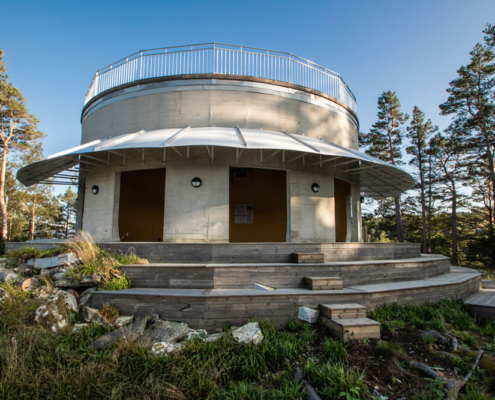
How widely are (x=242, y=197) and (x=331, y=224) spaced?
3.98 meters

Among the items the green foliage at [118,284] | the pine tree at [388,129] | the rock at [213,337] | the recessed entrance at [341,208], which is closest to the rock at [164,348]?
the rock at [213,337]

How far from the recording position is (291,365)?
3502 mm

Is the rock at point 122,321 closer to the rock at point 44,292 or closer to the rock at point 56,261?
the rock at point 44,292

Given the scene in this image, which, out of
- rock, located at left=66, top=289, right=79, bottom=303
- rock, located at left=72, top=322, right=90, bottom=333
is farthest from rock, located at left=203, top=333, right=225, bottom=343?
rock, located at left=66, top=289, right=79, bottom=303

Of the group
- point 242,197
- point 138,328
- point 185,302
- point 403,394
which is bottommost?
point 403,394

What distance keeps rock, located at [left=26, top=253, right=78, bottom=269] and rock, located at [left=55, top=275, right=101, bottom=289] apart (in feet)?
1.91

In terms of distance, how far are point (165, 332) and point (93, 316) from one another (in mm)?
1241

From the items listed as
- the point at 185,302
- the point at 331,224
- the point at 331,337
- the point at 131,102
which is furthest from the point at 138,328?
the point at 131,102

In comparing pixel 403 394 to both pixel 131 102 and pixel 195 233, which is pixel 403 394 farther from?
pixel 131 102

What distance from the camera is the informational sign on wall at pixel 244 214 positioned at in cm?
1160

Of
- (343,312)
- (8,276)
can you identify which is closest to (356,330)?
(343,312)

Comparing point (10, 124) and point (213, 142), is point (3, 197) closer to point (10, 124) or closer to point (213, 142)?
point (10, 124)

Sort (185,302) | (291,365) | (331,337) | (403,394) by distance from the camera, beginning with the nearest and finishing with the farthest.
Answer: (403,394)
(291,365)
(331,337)
(185,302)

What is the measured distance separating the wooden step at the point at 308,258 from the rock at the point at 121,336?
3120 millimetres
